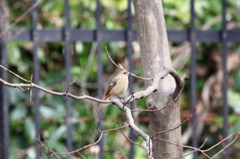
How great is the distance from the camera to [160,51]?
86.2 inches

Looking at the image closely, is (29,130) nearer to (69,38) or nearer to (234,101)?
(69,38)

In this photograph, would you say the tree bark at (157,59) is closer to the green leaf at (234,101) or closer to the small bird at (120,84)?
Answer: the small bird at (120,84)

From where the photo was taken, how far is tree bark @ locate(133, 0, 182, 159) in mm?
2172

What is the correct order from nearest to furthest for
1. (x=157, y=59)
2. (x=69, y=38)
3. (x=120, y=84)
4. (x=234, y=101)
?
(x=157, y=59)
(x=69, y=38)
(x=120, y=84)
(x=234, y=101)

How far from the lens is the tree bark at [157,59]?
85.5 inches

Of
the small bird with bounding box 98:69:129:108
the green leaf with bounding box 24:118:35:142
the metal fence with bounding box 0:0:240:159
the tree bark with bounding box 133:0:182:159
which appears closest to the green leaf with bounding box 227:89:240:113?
the metal fence with bounding box 0:0:240:159

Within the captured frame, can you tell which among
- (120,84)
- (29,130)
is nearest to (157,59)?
(120,84)

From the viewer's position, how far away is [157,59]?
2.18m

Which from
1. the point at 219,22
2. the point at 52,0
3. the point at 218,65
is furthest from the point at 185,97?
the point at 52,0

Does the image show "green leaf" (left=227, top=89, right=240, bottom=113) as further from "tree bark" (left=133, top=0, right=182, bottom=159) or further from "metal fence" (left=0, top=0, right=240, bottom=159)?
"tree bark" (left=133, top=0, right=182, bottom=159)

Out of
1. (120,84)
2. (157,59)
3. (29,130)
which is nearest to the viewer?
(157,59)

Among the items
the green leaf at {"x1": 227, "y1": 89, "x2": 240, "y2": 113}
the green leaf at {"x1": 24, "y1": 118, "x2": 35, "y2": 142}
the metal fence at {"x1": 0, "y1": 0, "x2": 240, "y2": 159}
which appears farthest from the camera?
A: the green leaf at {"x1": 227, "y1": 89, "x2": 240, "y2": 113}

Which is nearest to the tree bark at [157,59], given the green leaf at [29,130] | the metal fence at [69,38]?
the metal fence at [69,38]

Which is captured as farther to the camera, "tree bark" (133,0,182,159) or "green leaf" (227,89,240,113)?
"green leaf" (227,89,240,113)
